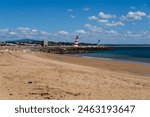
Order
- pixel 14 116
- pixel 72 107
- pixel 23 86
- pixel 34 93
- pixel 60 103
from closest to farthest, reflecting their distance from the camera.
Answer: pixel 14 116, pixel 72 107, pixel 60 103, pixel 34 93, pixel 23 86

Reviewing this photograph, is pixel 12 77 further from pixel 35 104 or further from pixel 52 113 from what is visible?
pixel 52 113

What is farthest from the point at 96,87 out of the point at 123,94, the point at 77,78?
the point at 77,78

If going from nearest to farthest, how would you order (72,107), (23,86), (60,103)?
(72,107), (60,103), (23,86)

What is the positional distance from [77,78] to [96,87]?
2.66 metres

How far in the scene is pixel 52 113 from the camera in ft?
27.2

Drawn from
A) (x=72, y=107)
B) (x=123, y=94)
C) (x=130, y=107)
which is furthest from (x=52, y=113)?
(x=123, y=94)

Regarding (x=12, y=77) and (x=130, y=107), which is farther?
(x=12, y=77)

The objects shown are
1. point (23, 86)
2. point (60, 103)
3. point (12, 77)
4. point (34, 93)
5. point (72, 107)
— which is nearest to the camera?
point (72, 107)

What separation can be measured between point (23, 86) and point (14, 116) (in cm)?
468

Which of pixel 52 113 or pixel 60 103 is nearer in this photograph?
pixel 52 113

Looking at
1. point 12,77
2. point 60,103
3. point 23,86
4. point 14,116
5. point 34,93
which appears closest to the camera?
point 14,116

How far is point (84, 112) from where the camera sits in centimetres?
843

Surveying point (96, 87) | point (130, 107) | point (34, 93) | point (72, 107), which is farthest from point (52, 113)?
point (96, 87)

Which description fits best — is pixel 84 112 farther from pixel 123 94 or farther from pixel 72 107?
pixel 123 94
